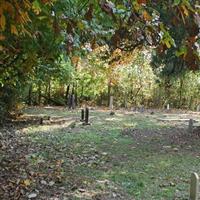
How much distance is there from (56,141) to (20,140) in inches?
38.4

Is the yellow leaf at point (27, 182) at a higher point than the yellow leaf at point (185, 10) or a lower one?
lower

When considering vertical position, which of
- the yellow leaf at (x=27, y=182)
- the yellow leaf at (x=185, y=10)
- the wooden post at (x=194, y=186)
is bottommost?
the yellow leaf at (x=27, y=182)

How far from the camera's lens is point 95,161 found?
9.67 m

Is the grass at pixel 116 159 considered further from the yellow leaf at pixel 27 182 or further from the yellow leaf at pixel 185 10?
the yellow leaf at pixel 185 10

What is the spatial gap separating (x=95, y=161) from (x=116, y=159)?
583 millimetres

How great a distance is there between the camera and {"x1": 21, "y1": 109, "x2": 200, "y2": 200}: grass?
7.66 m

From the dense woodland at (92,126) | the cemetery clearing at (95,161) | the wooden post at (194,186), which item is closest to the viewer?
the dense woodland at (92,126)

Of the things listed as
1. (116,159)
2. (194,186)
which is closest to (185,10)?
(194,186)

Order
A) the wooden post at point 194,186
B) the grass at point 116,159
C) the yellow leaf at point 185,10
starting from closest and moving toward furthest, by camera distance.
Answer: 1. the yellow leaf at point 185,10
2. the wooden post at point 194,186
3. the grass at point 116,159

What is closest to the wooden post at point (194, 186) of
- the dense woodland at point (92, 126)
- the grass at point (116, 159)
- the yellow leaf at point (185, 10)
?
the dense woodland at point (92, 126)

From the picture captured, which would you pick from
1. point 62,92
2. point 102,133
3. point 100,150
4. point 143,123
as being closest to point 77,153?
point 100,150

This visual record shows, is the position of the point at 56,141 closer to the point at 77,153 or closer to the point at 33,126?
the point at 77,153

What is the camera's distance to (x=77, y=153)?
1052 cm

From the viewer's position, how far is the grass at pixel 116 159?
302 inches
